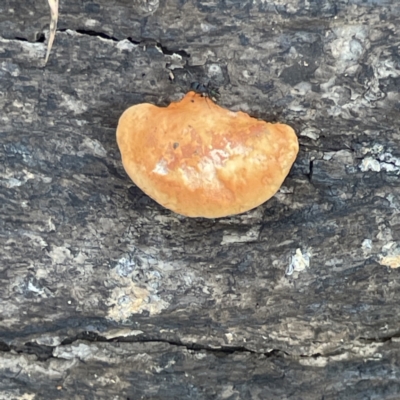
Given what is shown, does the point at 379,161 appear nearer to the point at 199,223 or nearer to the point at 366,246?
the point at 366,246

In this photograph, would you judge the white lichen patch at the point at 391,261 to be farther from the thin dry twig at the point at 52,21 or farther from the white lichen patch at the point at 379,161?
the thin dry twig at the point at 52,21

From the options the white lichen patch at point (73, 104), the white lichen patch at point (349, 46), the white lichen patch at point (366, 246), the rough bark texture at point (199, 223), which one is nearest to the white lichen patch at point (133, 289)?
the rough bark texture at point (199, 223)

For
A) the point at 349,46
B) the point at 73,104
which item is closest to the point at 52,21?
the point at 73,104

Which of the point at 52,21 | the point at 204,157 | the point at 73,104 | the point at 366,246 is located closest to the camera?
the point at 204,157

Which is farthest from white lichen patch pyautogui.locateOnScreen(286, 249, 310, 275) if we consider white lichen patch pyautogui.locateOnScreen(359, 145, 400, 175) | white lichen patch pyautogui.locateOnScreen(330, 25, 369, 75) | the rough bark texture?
white lichen patch pyautogui.locateOnScreen(330, 25, 369, 75)

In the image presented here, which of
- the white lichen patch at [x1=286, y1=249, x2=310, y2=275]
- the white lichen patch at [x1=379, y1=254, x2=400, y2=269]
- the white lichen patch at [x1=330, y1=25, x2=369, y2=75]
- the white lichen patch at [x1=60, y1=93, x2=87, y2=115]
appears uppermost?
the white lichen patch at [x1=60, y1=93, x2=87, y2=115]

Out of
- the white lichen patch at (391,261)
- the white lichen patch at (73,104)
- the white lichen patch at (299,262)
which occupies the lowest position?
the white lichen patch at (391,261)

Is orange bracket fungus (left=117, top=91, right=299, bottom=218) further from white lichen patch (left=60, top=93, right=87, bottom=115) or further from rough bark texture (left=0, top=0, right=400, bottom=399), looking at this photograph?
white lichen patch (left=60, top=93, right=87, bottom=115)
